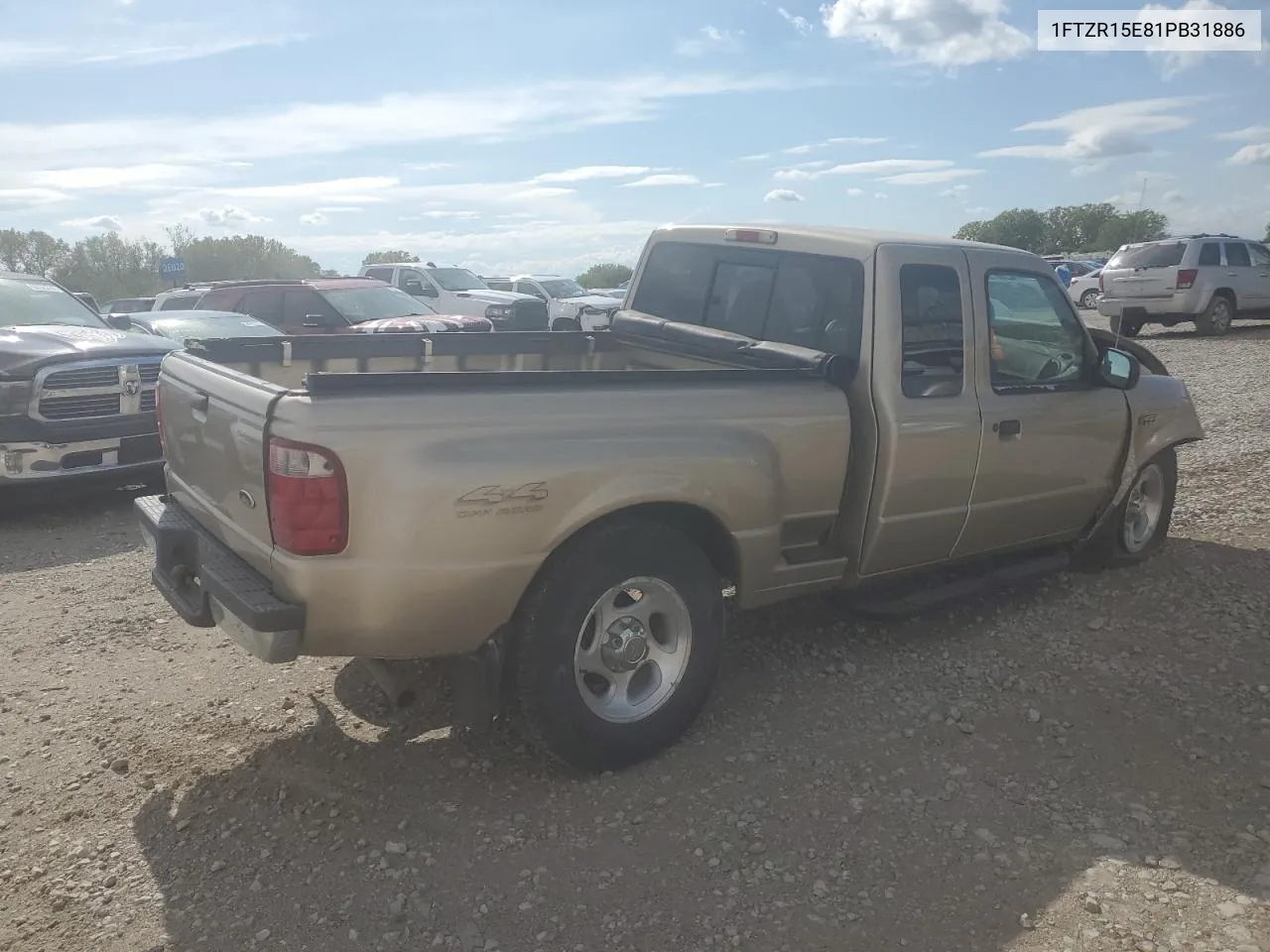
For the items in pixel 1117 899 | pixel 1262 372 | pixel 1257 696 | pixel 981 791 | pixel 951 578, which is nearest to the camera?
pixel 1117 899

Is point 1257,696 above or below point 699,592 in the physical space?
below

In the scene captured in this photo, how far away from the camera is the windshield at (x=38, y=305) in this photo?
8234mm

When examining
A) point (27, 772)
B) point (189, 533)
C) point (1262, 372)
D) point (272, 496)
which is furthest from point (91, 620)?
point (1262, 372)

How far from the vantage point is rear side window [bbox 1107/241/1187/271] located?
18359 millimetres

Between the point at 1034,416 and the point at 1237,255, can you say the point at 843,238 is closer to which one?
the point at 1034,416

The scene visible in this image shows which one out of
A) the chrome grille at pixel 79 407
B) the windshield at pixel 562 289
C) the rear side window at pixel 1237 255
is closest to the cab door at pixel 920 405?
the chrome grille at pixel 79 407

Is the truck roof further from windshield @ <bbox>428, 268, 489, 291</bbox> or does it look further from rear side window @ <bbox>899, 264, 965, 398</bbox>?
windshield @ <bbox>428, 268, 489, 291</bbox>

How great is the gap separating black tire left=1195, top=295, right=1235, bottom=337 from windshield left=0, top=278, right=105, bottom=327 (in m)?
17.5

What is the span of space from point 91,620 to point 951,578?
426 cm

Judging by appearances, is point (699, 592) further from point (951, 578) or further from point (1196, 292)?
point (1196, 292)

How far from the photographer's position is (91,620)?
5273 millimetres

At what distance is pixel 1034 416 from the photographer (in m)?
4.87

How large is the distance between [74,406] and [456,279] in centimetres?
1490

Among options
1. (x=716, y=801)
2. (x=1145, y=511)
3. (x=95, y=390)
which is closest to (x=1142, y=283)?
(x=1145, y=511)
